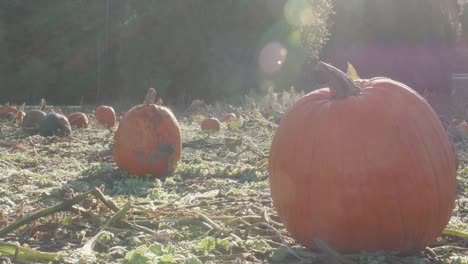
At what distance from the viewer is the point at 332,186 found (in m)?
2.64

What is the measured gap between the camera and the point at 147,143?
527 centimetres

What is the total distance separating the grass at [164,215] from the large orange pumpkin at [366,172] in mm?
105

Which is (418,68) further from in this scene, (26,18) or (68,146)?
(68,146)

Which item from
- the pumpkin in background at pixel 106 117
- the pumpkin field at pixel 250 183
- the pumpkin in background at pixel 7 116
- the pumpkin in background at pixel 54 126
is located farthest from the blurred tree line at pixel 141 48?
the pumpkin in background at pixel 54 126

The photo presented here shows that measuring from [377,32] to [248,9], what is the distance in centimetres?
745

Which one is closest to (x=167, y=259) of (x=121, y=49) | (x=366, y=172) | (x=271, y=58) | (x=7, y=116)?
(x=366, y=172)

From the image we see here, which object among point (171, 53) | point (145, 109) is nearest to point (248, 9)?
point (171, 53)

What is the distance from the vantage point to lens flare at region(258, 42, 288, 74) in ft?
62.1

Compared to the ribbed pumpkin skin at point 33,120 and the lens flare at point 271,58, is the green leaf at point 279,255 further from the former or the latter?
the lens flare at point 271,58

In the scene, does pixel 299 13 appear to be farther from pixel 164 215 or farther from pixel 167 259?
pixel 167 259

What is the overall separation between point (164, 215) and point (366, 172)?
121 centimetres

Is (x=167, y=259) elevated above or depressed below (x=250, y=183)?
above

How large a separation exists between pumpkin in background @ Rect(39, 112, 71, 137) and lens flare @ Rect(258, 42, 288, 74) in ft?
37.1

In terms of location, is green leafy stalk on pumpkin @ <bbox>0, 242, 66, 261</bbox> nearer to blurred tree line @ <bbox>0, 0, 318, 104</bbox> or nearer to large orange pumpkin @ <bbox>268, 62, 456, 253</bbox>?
large orange pumpkin @ <bbox>268, 62, 456, 253</bbox>
